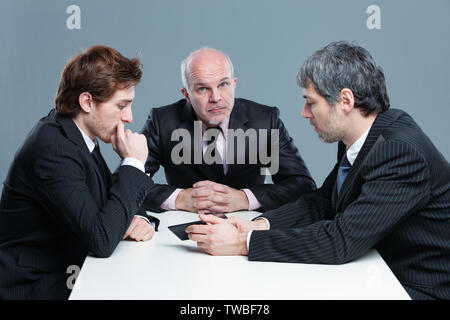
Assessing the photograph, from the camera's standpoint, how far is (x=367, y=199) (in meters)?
2.27

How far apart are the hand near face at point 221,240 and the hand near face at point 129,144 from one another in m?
0.52

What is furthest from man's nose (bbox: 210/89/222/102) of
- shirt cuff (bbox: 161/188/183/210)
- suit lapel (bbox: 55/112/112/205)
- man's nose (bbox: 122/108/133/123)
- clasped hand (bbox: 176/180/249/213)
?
suit lapel (bbox: 55/112/112/205)

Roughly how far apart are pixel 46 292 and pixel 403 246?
1488 millimetres

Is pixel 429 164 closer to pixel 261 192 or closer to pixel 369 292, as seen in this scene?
pixel 369 292

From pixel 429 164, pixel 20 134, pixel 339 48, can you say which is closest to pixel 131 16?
pixel 20 134

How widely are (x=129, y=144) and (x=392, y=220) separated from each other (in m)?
1.19

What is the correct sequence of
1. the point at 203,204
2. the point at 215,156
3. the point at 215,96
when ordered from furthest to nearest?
1. the point at 215,156
2. the point at 215,96
3. the point at 203,204

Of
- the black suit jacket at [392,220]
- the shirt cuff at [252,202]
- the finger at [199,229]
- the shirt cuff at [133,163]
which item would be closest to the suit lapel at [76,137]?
the shirt cuff at [133,163]

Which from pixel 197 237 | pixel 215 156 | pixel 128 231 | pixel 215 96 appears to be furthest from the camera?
pixel 215 156

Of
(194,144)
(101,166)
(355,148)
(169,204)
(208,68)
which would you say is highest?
(208,68)

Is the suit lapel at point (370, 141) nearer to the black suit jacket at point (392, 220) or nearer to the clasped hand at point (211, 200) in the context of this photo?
the black suit jacket at point (392, 220)

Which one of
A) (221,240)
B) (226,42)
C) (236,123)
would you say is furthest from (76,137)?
(226,42)

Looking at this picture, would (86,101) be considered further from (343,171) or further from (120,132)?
(343,171)

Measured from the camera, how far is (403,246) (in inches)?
96.0
